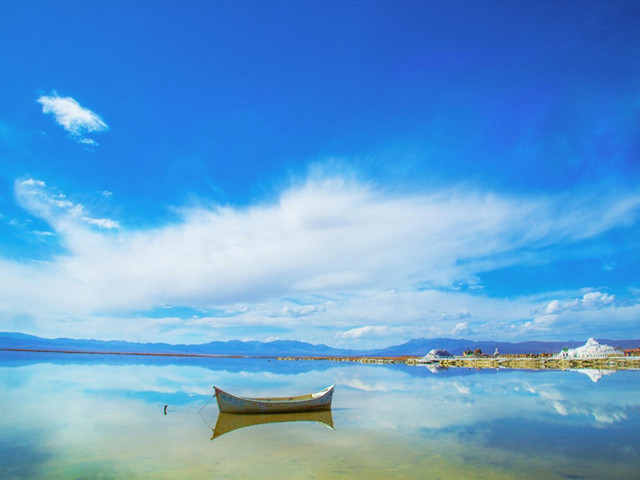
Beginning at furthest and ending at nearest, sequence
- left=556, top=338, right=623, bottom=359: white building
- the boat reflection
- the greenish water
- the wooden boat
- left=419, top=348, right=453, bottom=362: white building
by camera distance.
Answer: left=419, top=348, right=453, bottom=362: white building, left=556, top=338, right=623, bottom=359: white building, the wooden boat, the boat reflection, the greenish water

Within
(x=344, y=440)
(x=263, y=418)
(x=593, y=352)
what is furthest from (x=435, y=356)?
(x=344, y=440)

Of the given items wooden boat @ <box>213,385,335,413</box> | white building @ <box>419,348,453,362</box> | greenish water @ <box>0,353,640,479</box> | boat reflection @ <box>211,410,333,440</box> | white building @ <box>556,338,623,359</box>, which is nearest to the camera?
greenish water @ <box>0,353,640,479</box>

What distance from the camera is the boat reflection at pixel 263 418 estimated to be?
22.2 m

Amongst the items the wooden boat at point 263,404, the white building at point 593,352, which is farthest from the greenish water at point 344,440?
the white building at point 593,352

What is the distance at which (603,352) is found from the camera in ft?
239

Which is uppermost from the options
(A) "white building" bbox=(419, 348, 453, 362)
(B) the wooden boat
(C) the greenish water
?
(A) "white building" bbox=(419, 348, 453, 362)

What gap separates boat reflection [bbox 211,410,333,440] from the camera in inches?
872

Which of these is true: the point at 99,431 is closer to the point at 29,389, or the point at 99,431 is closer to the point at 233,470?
the point at 233,470

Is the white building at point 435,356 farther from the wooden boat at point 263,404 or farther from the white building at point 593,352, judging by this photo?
the wooden boat at point 263,404

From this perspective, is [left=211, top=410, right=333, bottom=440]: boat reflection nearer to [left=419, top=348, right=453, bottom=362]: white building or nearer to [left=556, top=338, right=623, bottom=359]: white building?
[left=556, top=338, right=623, bottom=359]: white building

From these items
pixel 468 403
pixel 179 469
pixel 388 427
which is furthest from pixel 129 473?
pixel 468 403

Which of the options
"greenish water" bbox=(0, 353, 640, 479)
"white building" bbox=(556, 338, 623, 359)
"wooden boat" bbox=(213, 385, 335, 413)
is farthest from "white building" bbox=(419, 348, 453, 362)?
"wooden boat" bbox=(213, 385, 335, 413)

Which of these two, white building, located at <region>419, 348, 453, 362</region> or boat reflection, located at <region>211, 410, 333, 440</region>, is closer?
boat reflection, located at <region>211, 410, 333, 440</region>

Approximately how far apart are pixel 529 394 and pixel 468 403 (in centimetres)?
871
